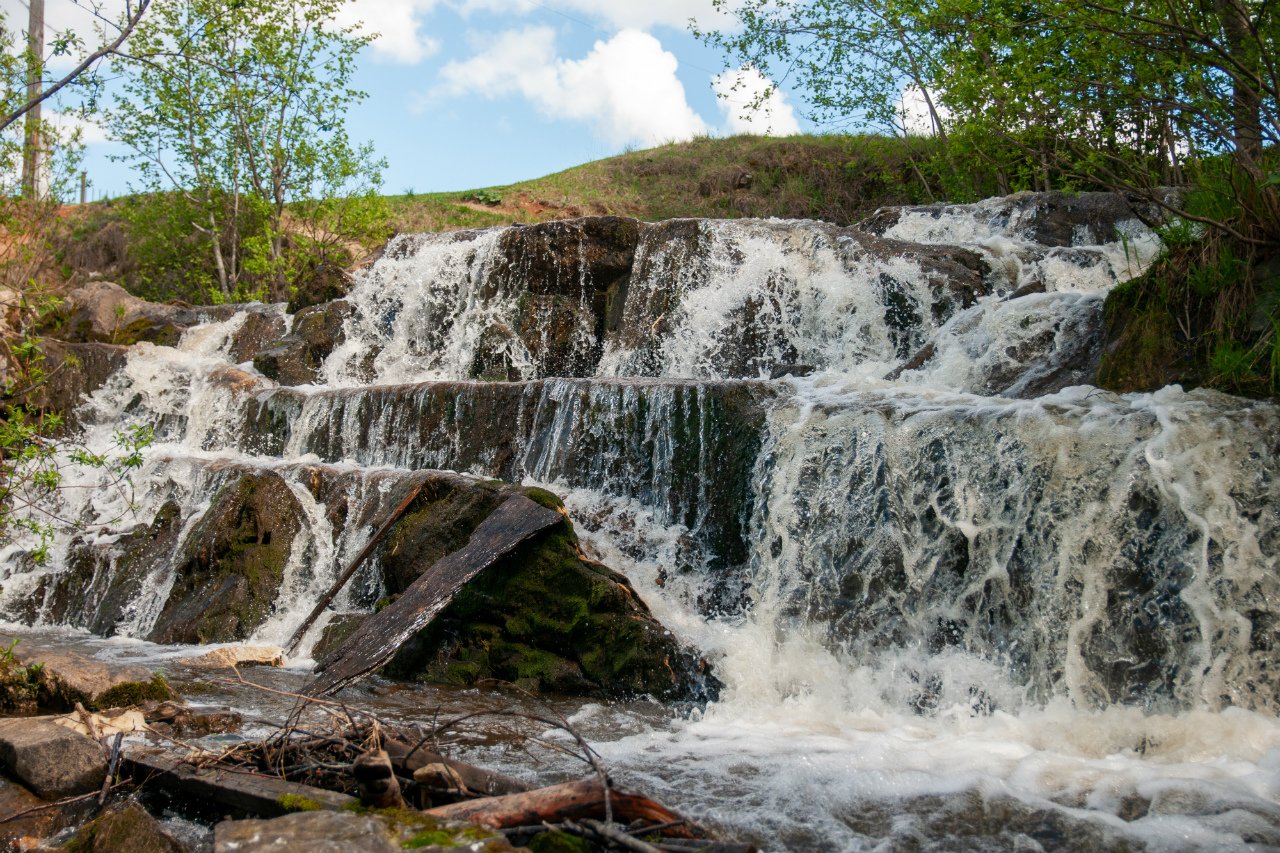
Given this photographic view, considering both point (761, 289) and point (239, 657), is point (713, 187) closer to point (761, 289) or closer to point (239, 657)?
point (761, 289)

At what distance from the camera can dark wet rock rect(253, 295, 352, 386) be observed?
13227 millimetres

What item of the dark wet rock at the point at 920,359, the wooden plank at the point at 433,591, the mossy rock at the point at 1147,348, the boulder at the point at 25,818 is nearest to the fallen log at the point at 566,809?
the boulder at the point at 25,818

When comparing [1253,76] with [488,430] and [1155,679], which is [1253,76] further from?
[488,430]

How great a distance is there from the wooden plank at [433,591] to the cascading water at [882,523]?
1215mm

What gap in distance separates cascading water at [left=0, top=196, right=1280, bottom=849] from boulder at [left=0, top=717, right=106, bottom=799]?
203 centimetres

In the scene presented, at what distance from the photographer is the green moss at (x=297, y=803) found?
3303 millimetres

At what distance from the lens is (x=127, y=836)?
3.26 m

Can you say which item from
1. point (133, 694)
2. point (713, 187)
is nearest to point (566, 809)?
point (133, 694)

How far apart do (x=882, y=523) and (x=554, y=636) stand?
2.20 meters

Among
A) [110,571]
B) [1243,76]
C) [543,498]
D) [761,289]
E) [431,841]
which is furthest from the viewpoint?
[761,289]

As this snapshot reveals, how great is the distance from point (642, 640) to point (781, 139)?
20473 mm

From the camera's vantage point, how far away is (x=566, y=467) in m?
8.68

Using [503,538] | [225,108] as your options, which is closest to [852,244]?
[503,538]

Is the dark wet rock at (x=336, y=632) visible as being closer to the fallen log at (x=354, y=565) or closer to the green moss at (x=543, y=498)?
the fallen log at (x=354, y=565)
